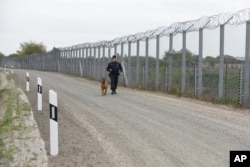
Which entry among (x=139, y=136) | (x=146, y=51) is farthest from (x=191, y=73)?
(x=139, y=136)

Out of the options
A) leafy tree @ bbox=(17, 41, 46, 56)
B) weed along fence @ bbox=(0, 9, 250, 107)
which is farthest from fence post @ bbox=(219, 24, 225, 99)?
leafy tree @ bbox=(17, 41, 46, 56)

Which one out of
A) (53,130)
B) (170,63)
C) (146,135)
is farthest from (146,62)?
(53,130)

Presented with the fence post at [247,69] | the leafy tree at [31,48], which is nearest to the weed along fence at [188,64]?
the fence post at [247,69]

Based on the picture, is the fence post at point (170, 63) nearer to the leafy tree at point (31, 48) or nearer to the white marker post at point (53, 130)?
the white marker post at point (53, 130)

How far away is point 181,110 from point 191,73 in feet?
21.8

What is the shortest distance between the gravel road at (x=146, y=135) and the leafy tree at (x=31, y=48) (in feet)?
336

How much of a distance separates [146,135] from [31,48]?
110 metres

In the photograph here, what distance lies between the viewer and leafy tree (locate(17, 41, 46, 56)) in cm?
11644

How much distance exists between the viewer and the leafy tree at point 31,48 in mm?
116438

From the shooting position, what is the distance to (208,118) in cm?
1282

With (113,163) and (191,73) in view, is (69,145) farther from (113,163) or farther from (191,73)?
(191,73)

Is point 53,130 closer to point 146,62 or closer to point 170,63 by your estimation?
point 170,63

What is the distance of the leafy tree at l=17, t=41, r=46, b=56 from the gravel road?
102553 millimetres

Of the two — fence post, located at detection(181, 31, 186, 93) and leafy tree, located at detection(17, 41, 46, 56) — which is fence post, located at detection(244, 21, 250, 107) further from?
leafy tree, located at detection(17, 41, 46, 56)
